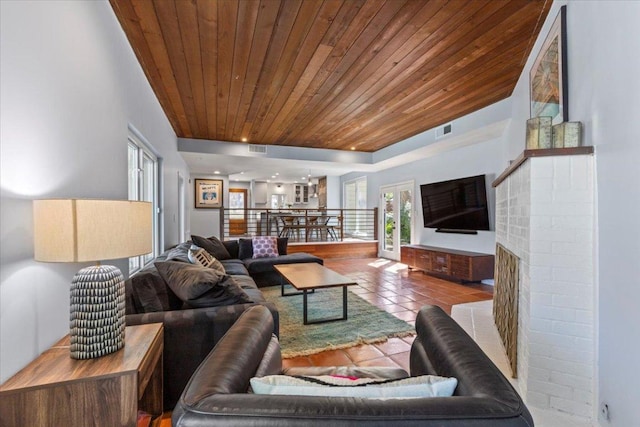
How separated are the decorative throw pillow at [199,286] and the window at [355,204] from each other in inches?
281

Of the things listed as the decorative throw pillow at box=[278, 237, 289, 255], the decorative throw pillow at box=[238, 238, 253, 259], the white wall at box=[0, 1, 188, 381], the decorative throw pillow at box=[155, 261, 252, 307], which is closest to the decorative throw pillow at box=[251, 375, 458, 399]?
the white wall at box=[0, 1, 188, 381]

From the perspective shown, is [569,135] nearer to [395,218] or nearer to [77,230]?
[77,230]

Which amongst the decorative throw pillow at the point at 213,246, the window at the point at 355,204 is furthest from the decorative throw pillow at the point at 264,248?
the window at the point at 355,204

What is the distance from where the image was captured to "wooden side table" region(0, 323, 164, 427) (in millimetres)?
990

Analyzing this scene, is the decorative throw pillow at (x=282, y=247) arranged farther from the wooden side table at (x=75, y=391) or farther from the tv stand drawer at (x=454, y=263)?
the wooden side table at (x=75, y=391)

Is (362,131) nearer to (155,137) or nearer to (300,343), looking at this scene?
(155,137)

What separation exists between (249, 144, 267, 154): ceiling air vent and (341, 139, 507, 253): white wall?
3.29 meters

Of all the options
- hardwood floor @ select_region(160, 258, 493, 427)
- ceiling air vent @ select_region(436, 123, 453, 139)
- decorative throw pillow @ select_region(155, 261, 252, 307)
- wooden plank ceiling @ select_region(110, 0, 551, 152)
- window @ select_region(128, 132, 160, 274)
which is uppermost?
wooden plank ceiling @ select_region(110, 0, 551, 152)

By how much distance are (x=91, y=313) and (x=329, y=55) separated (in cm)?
268

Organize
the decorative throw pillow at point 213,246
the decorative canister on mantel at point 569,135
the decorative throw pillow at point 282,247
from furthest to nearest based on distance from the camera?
the decorative throw pillow at point 282,247
the decorative throw pillow at point 213,246
the decorative canister on mantel at point 569,135

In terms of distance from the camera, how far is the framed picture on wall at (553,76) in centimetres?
198

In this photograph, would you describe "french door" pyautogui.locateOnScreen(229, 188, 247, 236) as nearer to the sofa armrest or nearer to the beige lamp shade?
the sofa armrest

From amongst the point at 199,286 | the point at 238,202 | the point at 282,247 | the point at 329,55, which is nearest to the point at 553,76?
the point at 329,55

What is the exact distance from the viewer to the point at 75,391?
103 cm
